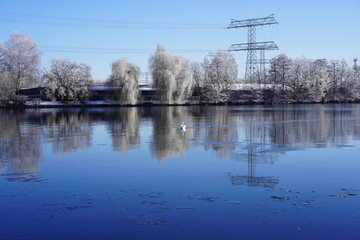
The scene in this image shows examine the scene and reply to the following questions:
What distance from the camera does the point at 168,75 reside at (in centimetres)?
8244

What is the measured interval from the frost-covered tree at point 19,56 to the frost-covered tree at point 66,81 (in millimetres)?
5660

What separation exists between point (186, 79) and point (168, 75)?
4.86 m

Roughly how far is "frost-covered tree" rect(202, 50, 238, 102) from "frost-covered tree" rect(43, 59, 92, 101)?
27.2m

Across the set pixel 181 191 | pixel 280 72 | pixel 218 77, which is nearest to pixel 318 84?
pixel 280 72

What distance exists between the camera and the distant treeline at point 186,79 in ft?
268

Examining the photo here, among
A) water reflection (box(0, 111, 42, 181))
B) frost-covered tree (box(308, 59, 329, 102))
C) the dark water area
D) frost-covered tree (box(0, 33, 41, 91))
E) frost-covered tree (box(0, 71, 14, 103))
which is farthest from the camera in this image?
frost-covered tree (box(308, 59, 329, 102))

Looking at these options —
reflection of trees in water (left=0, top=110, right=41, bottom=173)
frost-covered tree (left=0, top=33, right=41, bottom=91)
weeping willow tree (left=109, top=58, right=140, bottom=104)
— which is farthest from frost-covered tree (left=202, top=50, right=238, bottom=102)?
reflection of trees in water (left=0, top=110, right=41, bottom=173)

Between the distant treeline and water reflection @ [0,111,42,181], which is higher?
the distant treeline

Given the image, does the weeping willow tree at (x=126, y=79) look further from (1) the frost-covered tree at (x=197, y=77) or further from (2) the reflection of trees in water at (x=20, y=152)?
(2) the reflection of trees in water at (x=20, y=152)

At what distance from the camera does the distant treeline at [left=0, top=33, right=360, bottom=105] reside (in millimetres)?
81750

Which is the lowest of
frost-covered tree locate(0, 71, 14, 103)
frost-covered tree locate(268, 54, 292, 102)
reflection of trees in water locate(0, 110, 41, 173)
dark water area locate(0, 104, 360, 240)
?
dark water area locate(0, 104, 360, 240)

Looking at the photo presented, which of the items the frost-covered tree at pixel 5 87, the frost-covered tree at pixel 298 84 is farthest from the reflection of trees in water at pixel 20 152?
the frost-covered tree at pixel 298 84

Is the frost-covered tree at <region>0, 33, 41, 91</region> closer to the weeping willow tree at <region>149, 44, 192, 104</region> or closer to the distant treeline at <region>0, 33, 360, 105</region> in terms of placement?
the distant treeline at <region>0, 33, 360, 105</region>

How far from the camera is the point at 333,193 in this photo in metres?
11.8
